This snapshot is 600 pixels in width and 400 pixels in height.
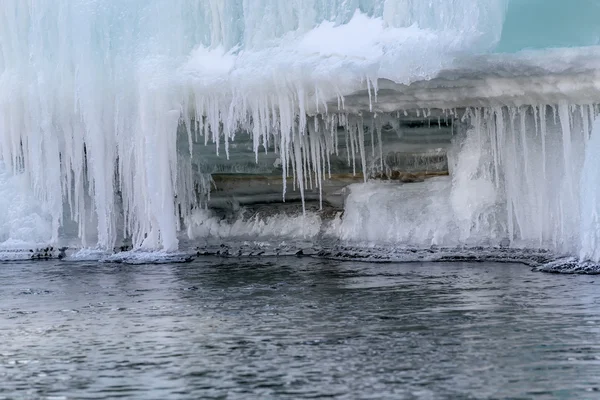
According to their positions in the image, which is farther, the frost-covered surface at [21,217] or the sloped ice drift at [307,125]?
the frost-covered surface at [21,217]

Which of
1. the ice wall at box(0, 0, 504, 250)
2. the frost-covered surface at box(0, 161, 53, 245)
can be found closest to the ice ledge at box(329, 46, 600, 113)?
the ice wall at box(0, 0, 504, 250)

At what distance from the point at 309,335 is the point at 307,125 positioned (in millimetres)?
9768

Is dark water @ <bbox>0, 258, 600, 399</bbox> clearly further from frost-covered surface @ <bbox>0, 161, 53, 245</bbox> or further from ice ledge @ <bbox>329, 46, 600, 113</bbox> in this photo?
frost-covered surface @ <bbox>0, 161, 53, 245</bbox>

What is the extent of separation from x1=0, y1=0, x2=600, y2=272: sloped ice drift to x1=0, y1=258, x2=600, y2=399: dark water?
2344 mm

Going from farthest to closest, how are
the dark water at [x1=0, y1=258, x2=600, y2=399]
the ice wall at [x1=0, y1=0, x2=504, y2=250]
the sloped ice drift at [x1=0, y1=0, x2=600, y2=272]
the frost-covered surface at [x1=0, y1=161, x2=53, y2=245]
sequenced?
1. the frost-covered surface at [x1=0, y1=161, x2=53, y2=245]
2. the ice wall at [x1=0, y1=0, x2=504, y2=250]
3. the sloped ice drift at [x1=0, y1=0, x2=600, y2=272]
4. the dark water at [x1=0, y1=258, x2=600, y2=399]

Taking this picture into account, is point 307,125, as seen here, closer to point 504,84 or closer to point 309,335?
point 504,84

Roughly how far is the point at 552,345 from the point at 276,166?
13.0 meters

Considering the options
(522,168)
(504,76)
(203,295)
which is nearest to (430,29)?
A: (504,76)

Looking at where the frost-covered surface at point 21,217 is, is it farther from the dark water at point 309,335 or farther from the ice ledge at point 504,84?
the ice ledge at point 504,84

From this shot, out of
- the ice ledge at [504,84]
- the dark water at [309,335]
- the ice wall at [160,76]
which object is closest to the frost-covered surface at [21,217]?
the ice wall at [160,76]

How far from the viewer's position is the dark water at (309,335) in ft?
32.2

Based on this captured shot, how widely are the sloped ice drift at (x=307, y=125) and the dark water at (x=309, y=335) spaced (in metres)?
2.34

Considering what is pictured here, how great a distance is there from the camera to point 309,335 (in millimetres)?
12086

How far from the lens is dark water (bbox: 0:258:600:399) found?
980cm
